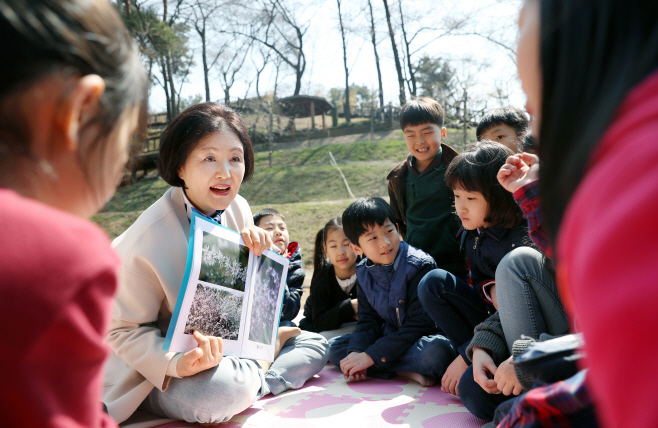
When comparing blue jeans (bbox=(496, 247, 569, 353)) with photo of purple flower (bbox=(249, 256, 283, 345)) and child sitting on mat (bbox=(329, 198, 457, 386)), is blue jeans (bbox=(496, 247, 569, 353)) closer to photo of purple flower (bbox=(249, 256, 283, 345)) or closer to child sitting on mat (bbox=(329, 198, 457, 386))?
child sitting on mat (bbox=(329, 198, 457, 386))

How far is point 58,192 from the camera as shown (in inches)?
30.8

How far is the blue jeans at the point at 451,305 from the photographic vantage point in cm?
231

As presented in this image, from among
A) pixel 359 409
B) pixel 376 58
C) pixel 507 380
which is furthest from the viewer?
pixel 376 58

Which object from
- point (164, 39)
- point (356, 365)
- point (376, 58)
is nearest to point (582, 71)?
point (356, 365)

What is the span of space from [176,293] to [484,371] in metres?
1.25

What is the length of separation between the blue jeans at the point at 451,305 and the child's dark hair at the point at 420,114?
135cm

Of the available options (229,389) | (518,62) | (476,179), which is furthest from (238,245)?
(518,62)

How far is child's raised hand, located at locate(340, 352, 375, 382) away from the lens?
2559mm

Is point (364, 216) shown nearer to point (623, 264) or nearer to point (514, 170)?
point (514, 170)

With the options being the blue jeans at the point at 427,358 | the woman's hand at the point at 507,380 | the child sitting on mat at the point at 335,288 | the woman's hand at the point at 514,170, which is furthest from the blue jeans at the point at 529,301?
the child sitting on mat at the point at 335,288

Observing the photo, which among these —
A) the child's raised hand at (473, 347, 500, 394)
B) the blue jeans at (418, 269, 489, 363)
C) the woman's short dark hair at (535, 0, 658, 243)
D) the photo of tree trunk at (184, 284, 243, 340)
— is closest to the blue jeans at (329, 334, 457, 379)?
the blue jeans at (418, 269, 489, 363)

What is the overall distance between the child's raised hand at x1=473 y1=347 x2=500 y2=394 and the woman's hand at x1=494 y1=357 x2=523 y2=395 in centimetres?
7

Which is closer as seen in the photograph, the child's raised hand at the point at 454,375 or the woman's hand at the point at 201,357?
the woman's hand at the point at 201,357

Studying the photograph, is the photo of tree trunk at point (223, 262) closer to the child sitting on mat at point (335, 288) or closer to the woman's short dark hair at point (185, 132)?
the woman's short dark hair at point (185, 132)
